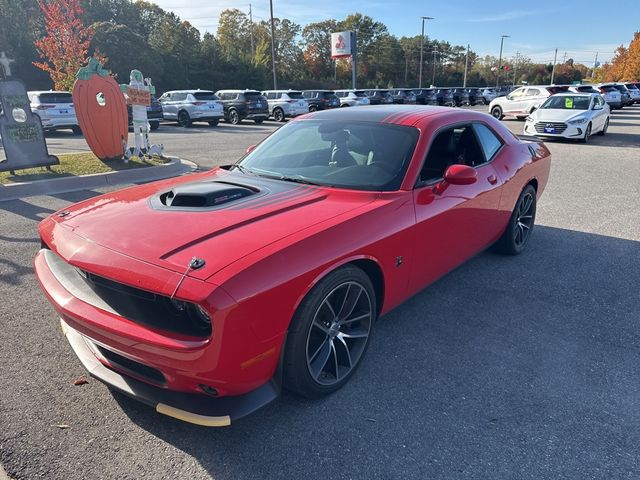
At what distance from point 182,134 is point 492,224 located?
1632cm

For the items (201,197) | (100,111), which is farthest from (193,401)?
(100,111)

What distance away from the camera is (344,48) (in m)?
51.7

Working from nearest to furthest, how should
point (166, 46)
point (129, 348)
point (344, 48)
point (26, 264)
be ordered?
1. point (129, 348)
2. point (26, 264)
3. point (166, 46)
4. point (344, 48)

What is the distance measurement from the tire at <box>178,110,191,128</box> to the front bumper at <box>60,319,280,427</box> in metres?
20.7

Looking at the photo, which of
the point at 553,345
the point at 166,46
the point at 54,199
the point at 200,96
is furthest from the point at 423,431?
the point at 166,46

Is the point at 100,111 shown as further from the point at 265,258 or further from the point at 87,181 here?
the point at 265,258

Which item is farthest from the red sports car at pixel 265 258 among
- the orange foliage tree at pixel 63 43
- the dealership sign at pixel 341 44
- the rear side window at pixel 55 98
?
the dealership sign at pixel 341 44

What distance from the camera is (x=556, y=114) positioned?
49.2 feet

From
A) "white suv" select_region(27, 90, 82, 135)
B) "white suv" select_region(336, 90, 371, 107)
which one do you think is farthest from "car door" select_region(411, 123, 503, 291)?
"white suv" select_region(336, 90, 371, 107)

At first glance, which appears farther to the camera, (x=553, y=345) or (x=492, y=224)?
(x=492, y=224)

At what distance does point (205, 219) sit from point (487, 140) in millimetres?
2949

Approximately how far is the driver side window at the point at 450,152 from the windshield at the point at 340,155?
201 mm

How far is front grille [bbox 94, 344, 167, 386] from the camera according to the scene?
7.22 feet

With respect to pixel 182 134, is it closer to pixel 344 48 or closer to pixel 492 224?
pixel 492 224
